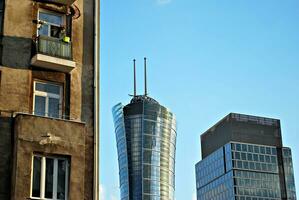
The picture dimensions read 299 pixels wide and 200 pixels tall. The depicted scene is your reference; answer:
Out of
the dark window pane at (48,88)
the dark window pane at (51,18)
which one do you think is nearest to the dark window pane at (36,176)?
the dark window pane at (48,88)

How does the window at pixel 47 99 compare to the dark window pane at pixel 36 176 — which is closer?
the dark window pane at pixel 36 176

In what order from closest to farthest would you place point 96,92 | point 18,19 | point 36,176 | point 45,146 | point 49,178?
1. point 36,176
2. point 49,178
3. point 45,146
4. point 18,19
5. point 96,92

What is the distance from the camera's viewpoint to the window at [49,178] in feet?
72.8

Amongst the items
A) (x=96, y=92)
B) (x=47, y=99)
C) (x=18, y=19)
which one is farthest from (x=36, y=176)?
(x=18, y=19)

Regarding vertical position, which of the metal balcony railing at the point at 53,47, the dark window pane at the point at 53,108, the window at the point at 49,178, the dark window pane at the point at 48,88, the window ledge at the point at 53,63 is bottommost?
the window at the point at 49,178

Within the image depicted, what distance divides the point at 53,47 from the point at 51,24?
173 centimetres

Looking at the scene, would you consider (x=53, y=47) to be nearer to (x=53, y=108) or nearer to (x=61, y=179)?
(x=53, y=108)

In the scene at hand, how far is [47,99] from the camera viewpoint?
24688mm

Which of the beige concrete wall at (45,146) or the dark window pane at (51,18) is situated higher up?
the dark window pane at (51,18)

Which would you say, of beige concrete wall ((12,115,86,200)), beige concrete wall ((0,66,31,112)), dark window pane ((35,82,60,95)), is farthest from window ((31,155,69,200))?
dark window pane ((35,82,60,95))

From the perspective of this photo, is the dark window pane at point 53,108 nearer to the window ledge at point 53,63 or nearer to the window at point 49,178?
the window ledge at point 53,63

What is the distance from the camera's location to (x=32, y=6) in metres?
25.9

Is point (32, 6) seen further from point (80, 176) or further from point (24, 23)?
point (80, 176)

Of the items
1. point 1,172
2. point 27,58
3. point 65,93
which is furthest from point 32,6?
point 1,172
